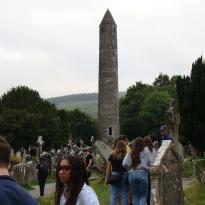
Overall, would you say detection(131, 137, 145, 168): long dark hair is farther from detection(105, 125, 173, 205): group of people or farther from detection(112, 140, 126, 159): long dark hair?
detection(112, 140, 126, 159): long dark hair

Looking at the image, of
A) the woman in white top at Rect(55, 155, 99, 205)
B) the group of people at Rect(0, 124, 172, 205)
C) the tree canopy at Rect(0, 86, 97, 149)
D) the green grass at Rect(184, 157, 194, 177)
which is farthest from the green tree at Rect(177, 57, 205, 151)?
the tree canopy at Rect(0, 86, 97, 149)

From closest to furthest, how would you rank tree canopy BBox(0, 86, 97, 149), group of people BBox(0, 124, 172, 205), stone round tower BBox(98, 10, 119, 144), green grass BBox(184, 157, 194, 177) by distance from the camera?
group of people BBox(0, 124, 172, 205) < green grass BBox(184, 157, 194, 177) < stone round tower BBox(98, 10, 119, 144) < tree canopy BBox(0, 86, 97, 149)

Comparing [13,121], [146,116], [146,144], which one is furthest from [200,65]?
[146,116]

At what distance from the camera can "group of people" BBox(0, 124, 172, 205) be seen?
3.41m

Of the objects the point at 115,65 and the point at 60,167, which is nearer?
the point at 60,167

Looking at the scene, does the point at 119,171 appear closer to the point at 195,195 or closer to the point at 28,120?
the point at 195,195

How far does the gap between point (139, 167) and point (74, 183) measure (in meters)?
5.50

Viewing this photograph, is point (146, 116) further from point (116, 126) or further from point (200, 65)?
point (200, 65)

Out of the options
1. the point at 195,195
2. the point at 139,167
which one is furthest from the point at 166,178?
the point at 195,195

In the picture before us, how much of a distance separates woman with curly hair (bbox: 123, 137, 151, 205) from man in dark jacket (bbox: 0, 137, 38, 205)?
700cm

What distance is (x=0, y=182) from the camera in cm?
336

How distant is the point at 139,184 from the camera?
34.9 ft

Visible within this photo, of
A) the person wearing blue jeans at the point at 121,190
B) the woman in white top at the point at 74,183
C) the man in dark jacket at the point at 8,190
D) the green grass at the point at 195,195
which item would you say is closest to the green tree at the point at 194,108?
the green grass at the point at 195,195

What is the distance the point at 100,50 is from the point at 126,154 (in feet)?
175
